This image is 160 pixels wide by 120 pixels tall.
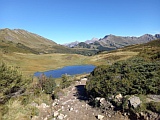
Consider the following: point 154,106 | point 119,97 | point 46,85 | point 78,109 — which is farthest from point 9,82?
point 154,106

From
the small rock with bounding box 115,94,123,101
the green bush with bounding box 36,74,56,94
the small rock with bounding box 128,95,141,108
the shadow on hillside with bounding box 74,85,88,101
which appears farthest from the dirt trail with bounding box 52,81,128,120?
the green bush with bounding box 36,74,56,94

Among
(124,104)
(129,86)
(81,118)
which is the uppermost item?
(129,86)

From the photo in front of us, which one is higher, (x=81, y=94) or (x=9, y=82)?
(x=9, y=82)

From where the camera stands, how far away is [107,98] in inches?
857

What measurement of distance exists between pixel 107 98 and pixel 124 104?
2938 millimetres

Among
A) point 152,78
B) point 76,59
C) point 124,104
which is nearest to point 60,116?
point 124,104

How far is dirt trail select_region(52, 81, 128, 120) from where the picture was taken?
19.9m

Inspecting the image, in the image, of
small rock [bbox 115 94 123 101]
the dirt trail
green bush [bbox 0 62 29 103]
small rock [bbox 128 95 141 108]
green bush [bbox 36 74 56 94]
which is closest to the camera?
small rock [bbox 128 95 141 108]

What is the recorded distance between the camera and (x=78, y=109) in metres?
22.5

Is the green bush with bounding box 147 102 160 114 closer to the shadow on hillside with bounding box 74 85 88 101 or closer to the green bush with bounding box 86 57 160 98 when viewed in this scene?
the green bush with bounding box 86 57 160 98

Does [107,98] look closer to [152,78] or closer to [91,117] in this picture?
[91,117]

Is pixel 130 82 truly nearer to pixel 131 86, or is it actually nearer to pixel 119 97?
pixel 131 86

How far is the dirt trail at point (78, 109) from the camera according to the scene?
19922 millimetres

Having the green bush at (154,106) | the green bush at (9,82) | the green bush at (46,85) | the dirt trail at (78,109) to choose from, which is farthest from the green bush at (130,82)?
the green bush at (9,82)
